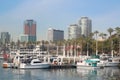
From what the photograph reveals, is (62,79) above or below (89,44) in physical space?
below

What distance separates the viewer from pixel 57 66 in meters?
99.4

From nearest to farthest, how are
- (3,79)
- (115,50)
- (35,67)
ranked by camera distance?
(3,79) < (35,67) < (115,50)

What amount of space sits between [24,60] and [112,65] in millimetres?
26022

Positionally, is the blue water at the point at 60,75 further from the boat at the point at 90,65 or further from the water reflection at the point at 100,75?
the boat at the point at 90,65

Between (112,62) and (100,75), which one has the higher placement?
(112,62)

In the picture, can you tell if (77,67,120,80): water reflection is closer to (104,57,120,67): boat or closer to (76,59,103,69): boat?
(76,59,103,69): boat

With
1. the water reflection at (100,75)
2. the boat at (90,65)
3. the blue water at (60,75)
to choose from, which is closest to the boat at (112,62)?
the boat at (90,65)

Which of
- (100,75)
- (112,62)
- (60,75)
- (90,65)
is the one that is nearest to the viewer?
(100,75)

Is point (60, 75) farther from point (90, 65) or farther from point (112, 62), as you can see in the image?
point (112, 62)

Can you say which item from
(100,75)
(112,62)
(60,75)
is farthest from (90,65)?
(60,75)

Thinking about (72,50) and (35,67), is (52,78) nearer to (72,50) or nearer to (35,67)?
(35,67)

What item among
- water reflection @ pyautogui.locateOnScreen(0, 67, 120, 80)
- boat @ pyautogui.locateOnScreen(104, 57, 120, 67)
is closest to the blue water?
water reflection @ pyautogui.locateOnScreen(0, 67, 120, 80)

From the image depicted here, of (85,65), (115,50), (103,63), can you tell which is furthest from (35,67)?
(115,50)

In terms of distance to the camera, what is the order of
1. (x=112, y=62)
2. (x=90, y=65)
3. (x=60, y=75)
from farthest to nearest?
1. (x=112, y=62)
2. (x=90, y=65)
3. (x=60, y=75)
